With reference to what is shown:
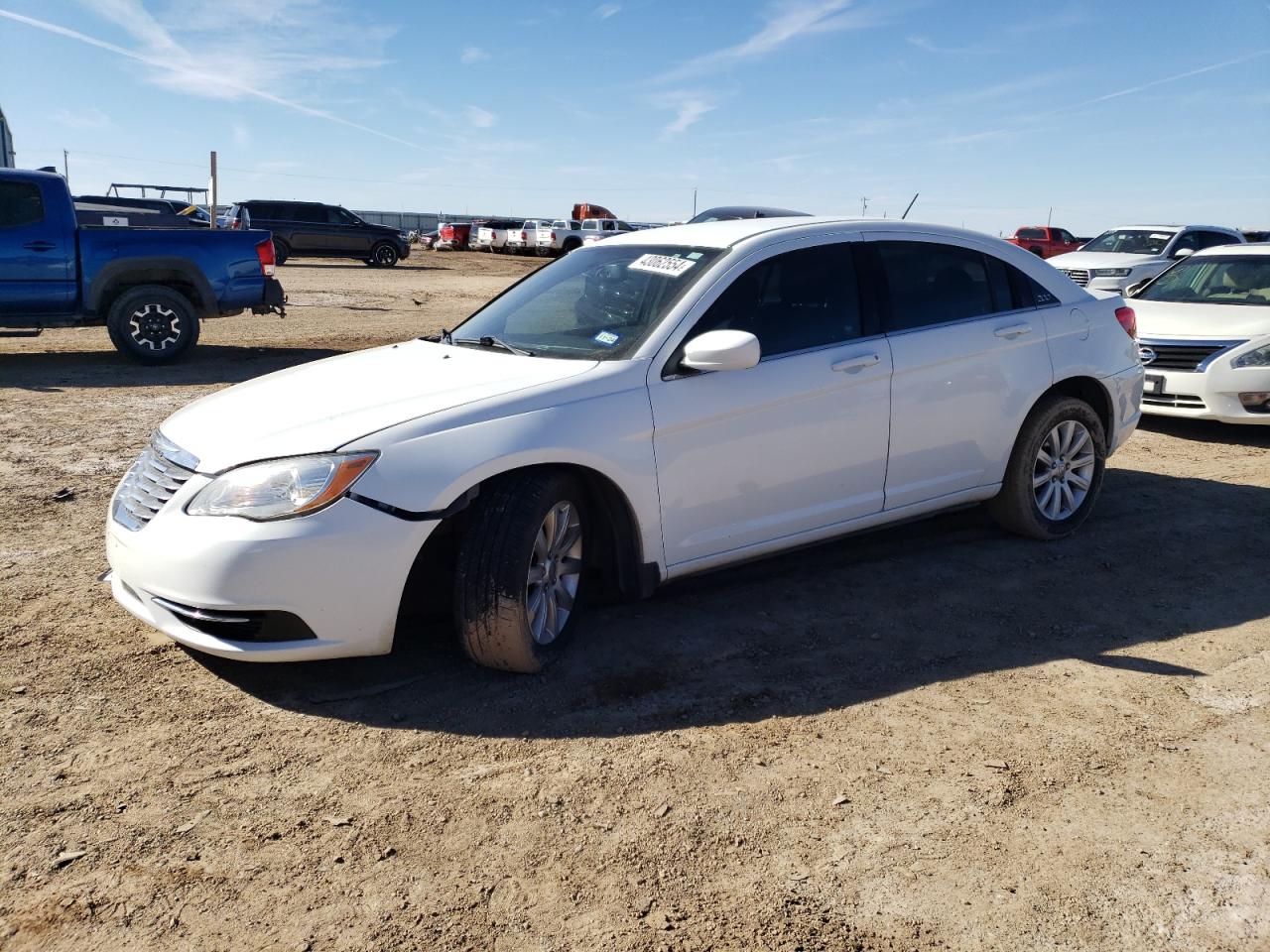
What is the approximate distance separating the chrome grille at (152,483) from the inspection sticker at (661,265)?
2.02m

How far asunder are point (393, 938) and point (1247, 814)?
2408 mm

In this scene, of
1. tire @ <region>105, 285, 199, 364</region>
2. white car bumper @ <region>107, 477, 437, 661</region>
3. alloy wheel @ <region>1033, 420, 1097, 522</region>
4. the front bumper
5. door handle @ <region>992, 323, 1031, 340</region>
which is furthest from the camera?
tire @ <region>105, 285, 199, 364</region>

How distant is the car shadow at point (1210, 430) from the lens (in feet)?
28.1

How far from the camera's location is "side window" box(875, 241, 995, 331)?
500 centimetres

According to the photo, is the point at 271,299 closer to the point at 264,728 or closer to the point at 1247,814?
the point at 264,728

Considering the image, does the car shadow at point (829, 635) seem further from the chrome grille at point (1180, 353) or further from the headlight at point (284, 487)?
the chrome grille at point (1180, 353)

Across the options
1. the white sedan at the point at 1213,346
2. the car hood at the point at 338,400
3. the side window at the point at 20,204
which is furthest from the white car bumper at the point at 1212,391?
the side window at the point at 20,204

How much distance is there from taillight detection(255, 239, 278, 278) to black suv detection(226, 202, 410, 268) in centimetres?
2066

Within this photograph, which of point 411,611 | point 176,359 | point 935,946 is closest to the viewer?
point 935,946

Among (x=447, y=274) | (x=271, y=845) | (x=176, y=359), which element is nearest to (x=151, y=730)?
(x=271, y=845)

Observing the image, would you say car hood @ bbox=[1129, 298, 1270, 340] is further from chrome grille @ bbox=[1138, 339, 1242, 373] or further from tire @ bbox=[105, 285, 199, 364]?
tire @ bbox=[105, 285, 199, 364]

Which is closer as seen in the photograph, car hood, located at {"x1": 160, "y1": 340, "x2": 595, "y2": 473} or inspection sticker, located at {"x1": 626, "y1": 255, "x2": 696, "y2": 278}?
car hood, located at {"x1": 160, "y1": 340, "x2": 595, "y2": 473}

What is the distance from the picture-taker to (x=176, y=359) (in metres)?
11.9

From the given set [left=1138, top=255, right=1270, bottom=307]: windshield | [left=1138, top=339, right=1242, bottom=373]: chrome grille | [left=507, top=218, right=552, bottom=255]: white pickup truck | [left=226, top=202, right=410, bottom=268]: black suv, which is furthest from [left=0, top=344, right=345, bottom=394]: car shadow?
[left=507, top=218, right=552, bottom=255]: white pickup truck
